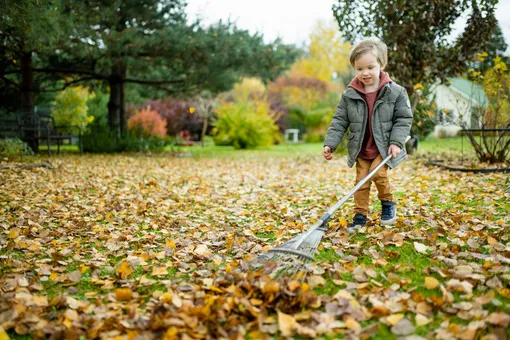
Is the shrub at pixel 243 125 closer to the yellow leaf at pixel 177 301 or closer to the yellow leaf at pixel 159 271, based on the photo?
the yellow leaf at pixel 159 271

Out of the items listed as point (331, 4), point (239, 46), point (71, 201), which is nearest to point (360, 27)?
point (331, 4)

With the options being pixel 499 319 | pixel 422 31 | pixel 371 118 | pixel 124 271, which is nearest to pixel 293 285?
pixel 499 319

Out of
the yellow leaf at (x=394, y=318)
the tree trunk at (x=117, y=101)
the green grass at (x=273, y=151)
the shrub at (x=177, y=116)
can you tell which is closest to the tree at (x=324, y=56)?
the shrub at (x=177, y=116)

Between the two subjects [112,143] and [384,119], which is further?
[112,143]

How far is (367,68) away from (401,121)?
48 cm

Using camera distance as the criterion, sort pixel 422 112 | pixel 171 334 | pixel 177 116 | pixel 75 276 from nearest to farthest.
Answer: pixel 171 334 < pixel 75 276 < pixel 422 112 < pixel 177 116

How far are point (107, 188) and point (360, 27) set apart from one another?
6.26 m

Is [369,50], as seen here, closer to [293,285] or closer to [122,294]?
[293,285]

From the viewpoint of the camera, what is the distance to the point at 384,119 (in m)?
3.28

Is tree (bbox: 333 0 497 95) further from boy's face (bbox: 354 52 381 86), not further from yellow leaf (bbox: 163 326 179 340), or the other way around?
yellow leaf (bbox: 163 326 179 340)

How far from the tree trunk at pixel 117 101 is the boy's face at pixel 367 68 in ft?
33.9

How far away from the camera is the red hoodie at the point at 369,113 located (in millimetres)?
3284

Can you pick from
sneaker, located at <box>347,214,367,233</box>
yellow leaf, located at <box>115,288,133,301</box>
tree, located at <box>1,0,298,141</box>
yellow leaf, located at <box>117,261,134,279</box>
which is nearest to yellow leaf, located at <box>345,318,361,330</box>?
yellow leaf, located at <box>115,288,133,301</box>

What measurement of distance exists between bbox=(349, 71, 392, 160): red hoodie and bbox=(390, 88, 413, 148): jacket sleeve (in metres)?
0.16
